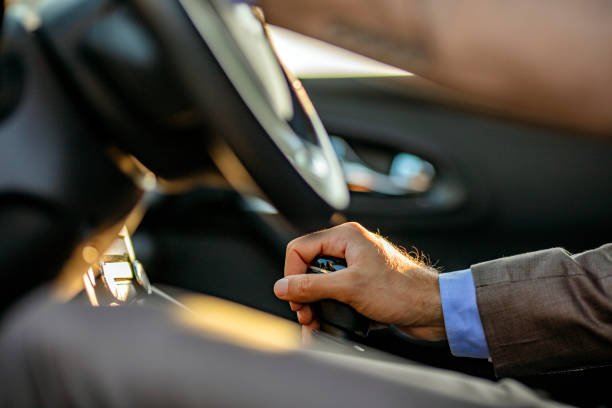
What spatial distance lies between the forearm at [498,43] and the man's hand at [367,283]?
265mm

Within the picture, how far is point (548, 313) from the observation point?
29.5 inches

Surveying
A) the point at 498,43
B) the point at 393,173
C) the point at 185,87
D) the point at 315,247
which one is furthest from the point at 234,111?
the point at 393,173

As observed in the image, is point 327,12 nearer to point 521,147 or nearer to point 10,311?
point 10,311

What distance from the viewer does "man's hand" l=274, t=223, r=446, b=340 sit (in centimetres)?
67

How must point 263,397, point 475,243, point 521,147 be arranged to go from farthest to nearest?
point 521,147
point 475,243
point 263,397

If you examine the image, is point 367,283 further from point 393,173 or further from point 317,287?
point 393,173

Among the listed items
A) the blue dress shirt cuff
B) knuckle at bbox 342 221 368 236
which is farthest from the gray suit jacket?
knuckle at bbox 342 221 368 236

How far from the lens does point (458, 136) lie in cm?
183

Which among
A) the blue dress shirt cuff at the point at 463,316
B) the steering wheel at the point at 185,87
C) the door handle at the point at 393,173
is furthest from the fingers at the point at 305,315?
the door handle at the point at 393,173

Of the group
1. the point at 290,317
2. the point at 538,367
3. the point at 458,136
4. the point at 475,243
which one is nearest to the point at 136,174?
the point at 290,317

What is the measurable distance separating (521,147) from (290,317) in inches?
52.4

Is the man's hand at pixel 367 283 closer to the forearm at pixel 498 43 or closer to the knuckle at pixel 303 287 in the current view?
the knuckle at pixel 303 287

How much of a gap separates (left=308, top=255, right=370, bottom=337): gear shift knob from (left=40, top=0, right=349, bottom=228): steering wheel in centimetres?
7

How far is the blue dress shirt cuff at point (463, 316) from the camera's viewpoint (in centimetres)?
79
